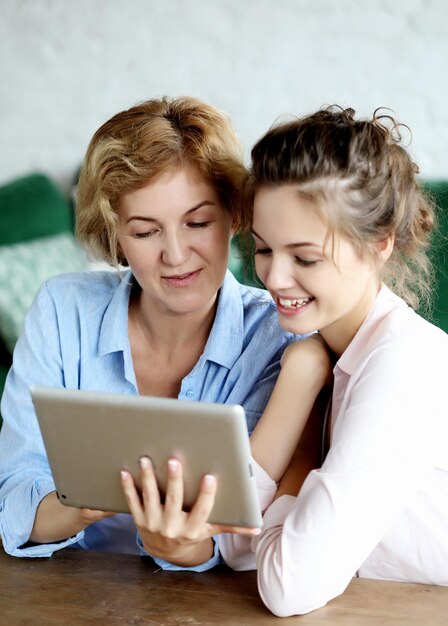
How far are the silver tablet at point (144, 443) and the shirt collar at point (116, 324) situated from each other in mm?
488

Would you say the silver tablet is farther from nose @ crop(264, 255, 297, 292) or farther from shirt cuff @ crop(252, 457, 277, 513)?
nose @ crop(264, 255, 297, 292)

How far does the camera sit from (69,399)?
3.69 ft

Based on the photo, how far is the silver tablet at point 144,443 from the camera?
3.51ft

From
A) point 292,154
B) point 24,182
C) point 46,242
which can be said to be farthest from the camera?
point 24,182

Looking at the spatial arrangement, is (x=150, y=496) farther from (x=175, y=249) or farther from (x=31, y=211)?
(x=31, y=211)

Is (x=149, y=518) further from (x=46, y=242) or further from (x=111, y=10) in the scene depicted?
(x=111, y=10)

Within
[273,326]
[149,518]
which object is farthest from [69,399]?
[273,326]

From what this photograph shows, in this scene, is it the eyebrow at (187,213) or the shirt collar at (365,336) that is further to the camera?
the eyebrow at (187,213)

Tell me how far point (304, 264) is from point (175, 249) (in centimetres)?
30

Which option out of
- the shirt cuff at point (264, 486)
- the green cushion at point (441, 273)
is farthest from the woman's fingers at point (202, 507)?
the green cushion at point (441, 273)

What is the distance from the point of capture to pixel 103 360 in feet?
5.58

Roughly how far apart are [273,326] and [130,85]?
1.99 metres

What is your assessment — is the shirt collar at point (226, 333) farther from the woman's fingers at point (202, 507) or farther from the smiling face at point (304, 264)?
the woman's fingers at point (202, 507)

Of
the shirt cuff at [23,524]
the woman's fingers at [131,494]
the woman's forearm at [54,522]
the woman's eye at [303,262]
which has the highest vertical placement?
the woman's eye at [303,262]
